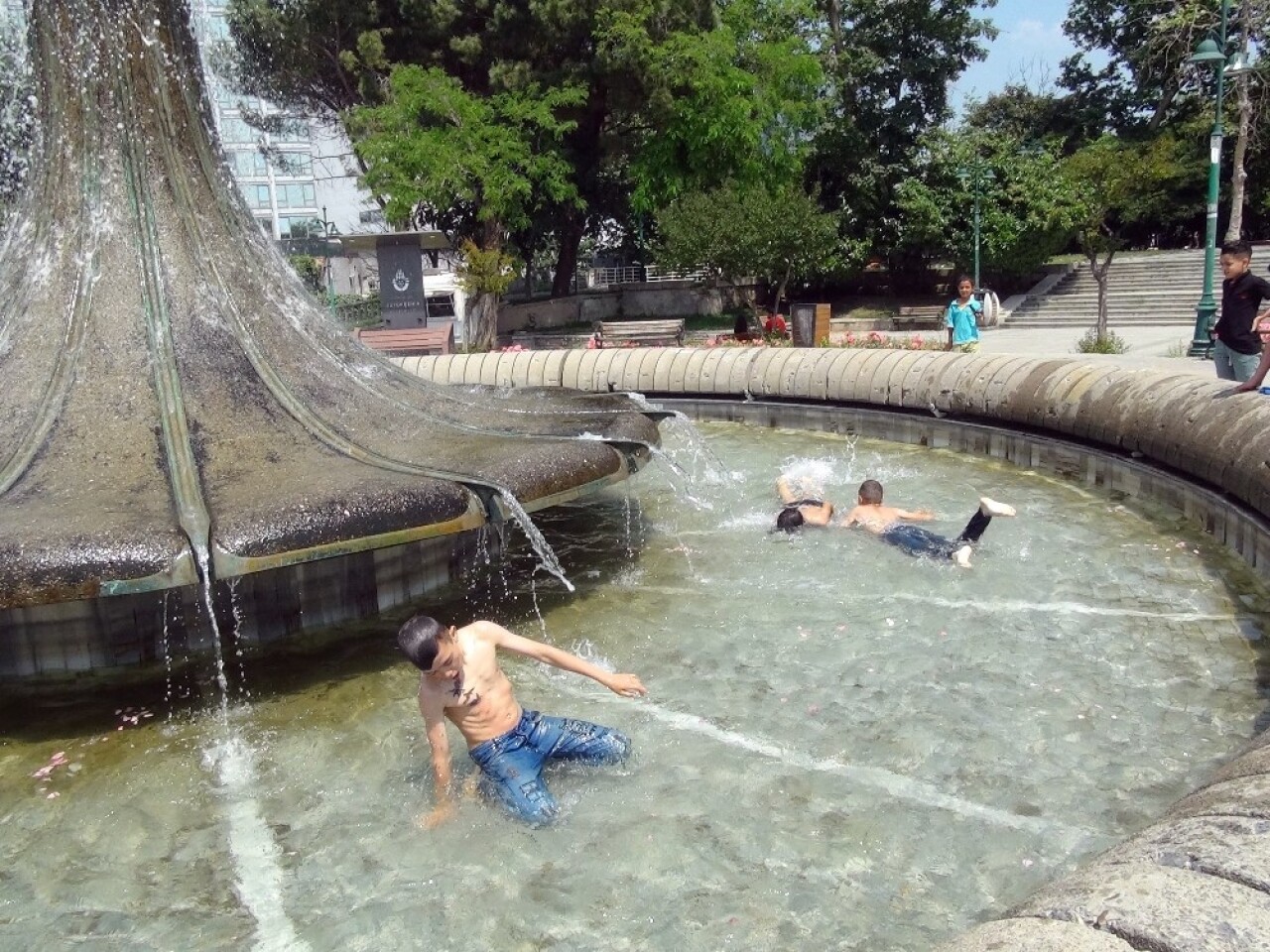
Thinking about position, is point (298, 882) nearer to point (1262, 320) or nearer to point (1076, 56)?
point (1262, 320)

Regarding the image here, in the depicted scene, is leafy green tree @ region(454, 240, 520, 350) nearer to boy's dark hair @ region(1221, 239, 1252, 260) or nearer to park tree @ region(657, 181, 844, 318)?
park tree @ region(657, 181, 844, 318)

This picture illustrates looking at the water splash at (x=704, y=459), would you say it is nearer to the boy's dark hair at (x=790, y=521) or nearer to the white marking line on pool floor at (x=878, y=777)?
the boy's dark hair at (x=790, y=521)

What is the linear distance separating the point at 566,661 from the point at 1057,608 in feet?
9.03

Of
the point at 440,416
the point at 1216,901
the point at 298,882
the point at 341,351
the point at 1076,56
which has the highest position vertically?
the point at 1076,56

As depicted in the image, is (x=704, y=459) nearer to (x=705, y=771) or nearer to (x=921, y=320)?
(x=705, y=771)

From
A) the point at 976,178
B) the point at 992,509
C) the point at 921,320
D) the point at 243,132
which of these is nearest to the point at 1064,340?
the point at 921,320

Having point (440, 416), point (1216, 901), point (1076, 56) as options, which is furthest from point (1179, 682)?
point (1076, 56)

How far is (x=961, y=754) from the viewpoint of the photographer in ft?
12.4

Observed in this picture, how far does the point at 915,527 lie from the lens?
6172mm

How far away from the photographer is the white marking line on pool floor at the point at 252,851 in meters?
3.03

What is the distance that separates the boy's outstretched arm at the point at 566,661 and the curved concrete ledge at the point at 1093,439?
163cm

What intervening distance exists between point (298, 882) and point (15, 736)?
1827mm

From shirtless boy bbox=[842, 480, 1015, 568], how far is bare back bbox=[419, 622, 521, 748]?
3.06 meters

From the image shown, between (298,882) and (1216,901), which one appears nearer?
(1216,901)
